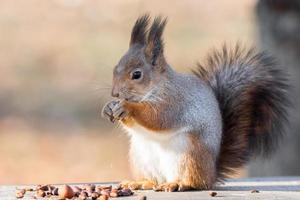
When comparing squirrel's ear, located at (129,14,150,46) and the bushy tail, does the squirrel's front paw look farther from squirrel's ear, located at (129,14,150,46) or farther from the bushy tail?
the bushy tail

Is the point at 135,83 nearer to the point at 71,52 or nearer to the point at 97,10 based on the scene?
the point at 71,52

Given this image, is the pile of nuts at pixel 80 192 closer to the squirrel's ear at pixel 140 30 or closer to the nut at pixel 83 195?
the nut at pixel 83 195

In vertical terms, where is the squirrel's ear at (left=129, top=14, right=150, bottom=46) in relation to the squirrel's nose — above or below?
above

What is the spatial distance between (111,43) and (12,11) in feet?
6.89

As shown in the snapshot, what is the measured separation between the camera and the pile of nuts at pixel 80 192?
350cm

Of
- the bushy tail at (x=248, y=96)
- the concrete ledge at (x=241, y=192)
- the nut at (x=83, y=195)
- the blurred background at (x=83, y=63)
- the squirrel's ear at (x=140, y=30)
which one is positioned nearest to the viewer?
the nut at (x=83, y=195)

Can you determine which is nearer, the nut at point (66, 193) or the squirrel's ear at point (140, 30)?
the nut at point (66, 193)

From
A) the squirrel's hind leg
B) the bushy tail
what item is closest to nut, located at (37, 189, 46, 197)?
the squirrel's hind leg

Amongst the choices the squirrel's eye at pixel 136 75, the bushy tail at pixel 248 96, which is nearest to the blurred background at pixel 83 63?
the bushy tail at pixel 248 96

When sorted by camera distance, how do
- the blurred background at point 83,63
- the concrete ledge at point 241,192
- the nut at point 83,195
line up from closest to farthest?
the nut at point 83,195
the concrete ledge at point 241,192
the blurred background at point 83,63

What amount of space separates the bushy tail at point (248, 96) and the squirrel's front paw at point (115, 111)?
51 centimetres

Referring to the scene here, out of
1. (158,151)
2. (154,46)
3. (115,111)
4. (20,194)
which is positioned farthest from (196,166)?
(20,194)

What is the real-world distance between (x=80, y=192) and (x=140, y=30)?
67 cm

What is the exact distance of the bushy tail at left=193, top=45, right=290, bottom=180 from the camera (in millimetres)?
4016
